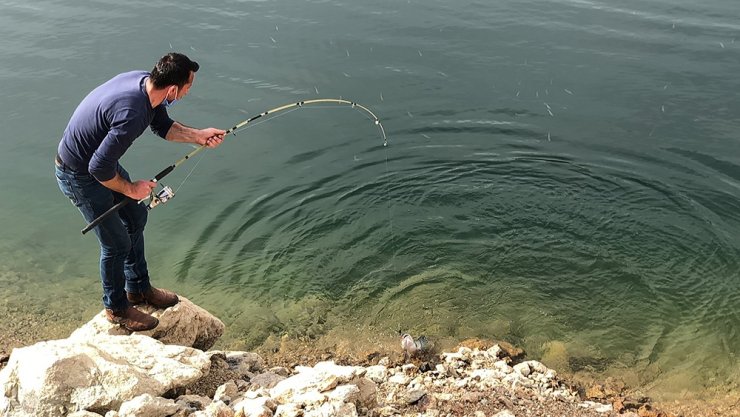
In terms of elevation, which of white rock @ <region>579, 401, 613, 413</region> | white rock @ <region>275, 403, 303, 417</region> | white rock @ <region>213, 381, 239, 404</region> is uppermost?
white rock @ <region>275, 403, 303, 417</region>

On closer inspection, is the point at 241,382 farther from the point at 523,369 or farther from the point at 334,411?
the point at 523,369

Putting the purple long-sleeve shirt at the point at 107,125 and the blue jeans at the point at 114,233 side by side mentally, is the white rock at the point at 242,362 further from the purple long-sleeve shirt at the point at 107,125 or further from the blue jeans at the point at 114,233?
the purple long-sleeve shirt at the point at 107,125

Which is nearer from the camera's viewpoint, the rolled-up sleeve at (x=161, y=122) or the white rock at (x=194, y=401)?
the white rock at (x=194, y=401)

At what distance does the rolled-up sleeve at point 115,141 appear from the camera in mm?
5401

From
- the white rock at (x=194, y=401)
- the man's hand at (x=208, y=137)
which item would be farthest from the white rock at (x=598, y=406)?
the man's hand at (x=208, y=137)

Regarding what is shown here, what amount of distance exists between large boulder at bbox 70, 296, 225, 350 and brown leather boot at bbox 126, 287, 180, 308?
62mm

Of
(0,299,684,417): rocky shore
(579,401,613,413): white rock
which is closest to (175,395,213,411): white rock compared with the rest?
(0,299,684,417): rocky shore

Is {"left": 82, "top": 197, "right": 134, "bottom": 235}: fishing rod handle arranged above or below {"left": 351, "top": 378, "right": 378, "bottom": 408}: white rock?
above

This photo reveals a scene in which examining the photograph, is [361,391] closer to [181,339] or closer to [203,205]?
[181,339]

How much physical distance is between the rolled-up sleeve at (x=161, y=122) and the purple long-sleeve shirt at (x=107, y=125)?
535mm

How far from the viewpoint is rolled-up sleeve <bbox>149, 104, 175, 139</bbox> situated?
6246 mm

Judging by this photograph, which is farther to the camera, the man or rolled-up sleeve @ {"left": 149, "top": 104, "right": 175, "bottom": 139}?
rolled-up sleeve @ {"left": 149, "top": 104, "right": 175, "bottom": 139}

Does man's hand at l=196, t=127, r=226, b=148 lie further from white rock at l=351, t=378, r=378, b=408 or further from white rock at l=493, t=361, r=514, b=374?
white rock at l=493, t=361, r=514, b=374

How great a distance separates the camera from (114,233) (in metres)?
6.13
